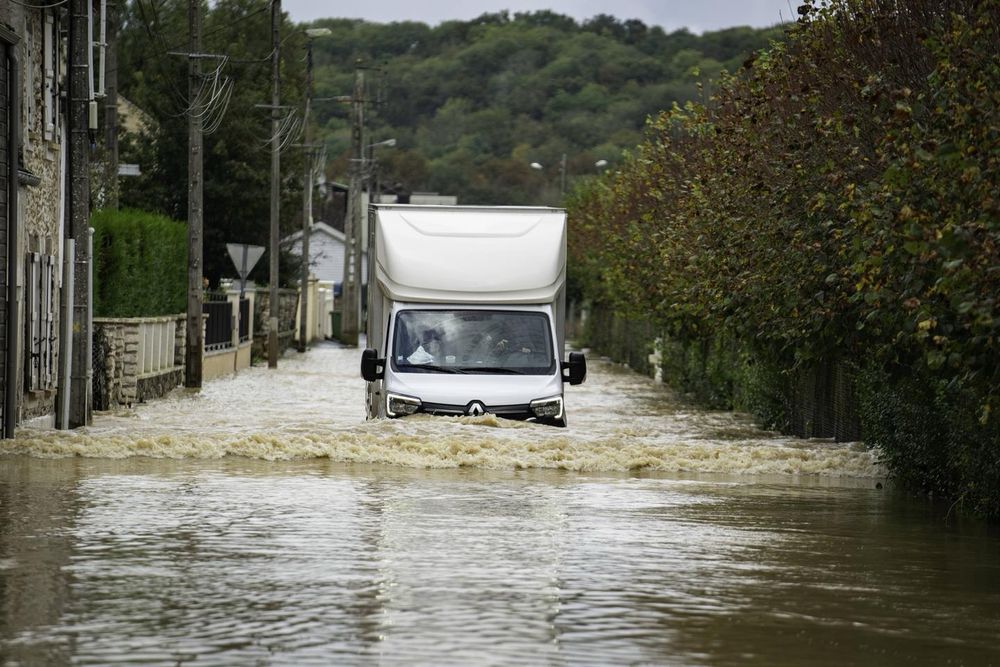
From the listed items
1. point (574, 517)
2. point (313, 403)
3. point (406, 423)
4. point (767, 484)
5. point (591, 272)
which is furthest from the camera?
point (591, 272)

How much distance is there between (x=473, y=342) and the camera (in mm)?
21641

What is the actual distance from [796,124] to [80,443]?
8.36m

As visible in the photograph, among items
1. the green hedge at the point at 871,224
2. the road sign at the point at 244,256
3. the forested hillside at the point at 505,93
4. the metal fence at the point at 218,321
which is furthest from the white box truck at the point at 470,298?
the forested hillside at the point at 505,93

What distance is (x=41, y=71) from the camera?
24.9m

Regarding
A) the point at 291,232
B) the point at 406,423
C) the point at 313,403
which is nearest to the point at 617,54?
the point at 291,232

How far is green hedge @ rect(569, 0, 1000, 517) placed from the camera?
1262 cm

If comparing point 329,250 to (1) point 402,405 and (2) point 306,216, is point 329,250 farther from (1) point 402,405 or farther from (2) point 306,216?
(1) point 402,405

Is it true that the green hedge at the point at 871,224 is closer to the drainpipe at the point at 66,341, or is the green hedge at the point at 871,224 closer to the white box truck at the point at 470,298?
the white box truck at the point at 470,298

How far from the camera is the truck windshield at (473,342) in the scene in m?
21.5

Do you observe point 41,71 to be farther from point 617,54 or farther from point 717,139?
point 617,54

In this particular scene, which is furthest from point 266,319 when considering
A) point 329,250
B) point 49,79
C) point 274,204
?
point 329,250

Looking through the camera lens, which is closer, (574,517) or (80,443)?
(574,517)

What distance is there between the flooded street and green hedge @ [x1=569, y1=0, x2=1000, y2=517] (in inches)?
40.0

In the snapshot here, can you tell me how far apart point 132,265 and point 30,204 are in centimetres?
913
